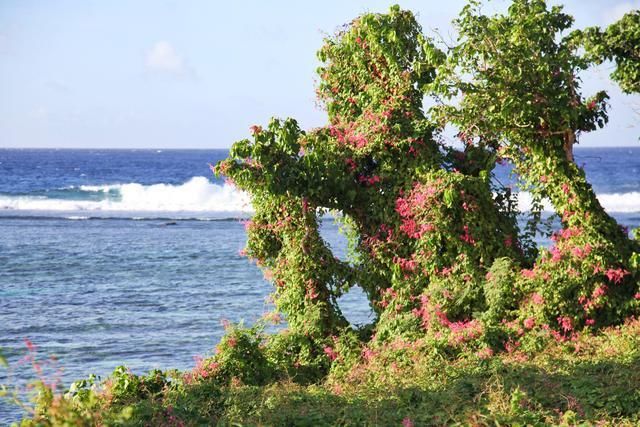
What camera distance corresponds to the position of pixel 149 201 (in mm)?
64375

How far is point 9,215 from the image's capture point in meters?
52.0

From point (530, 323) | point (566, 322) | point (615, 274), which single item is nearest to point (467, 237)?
point (530, 323)

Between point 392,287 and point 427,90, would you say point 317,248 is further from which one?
point 427,90

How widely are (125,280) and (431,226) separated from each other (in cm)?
1643

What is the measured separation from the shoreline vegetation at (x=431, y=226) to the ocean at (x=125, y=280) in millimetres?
1361

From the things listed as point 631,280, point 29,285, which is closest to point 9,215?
point 29,285

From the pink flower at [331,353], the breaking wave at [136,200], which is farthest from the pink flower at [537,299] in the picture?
the breaking wave at [136,200]

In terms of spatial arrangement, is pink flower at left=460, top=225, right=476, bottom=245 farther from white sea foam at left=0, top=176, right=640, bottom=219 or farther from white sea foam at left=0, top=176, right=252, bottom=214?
white sea foam at left=0, top=176, right=252, bottom=214

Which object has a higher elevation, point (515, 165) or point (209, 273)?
point (515, 165)

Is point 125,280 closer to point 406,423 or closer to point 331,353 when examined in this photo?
point 331,353

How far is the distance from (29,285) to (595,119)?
19.0 metres

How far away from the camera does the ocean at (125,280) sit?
738 inches

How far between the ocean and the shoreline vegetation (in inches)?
53.6

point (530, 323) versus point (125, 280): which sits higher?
point (530, 323)
